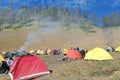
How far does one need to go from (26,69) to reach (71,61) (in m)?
8.84

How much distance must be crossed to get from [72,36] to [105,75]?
308 feet

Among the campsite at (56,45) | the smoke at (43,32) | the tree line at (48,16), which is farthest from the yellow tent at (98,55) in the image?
the tree line at (48,16)

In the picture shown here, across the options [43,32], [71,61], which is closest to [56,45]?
[43,32]

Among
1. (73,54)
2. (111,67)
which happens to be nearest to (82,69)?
(111,67)

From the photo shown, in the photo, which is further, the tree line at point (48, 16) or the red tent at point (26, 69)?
the tree line at point (48, 16)

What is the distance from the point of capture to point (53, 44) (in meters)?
96.0

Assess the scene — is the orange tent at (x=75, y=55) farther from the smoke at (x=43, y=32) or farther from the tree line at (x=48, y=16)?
the tree line at (x=48, y=16)

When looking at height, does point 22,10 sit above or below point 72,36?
above

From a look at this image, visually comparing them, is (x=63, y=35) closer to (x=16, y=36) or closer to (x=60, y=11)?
(x=16, y=36)

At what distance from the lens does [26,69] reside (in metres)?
18.3

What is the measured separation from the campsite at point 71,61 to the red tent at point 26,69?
64 centimetres

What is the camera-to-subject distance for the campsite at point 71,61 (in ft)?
60.3

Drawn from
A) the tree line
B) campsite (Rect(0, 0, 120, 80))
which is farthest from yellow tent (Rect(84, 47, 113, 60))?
the tree line

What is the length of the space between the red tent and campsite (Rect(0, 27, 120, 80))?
2.09 ft
